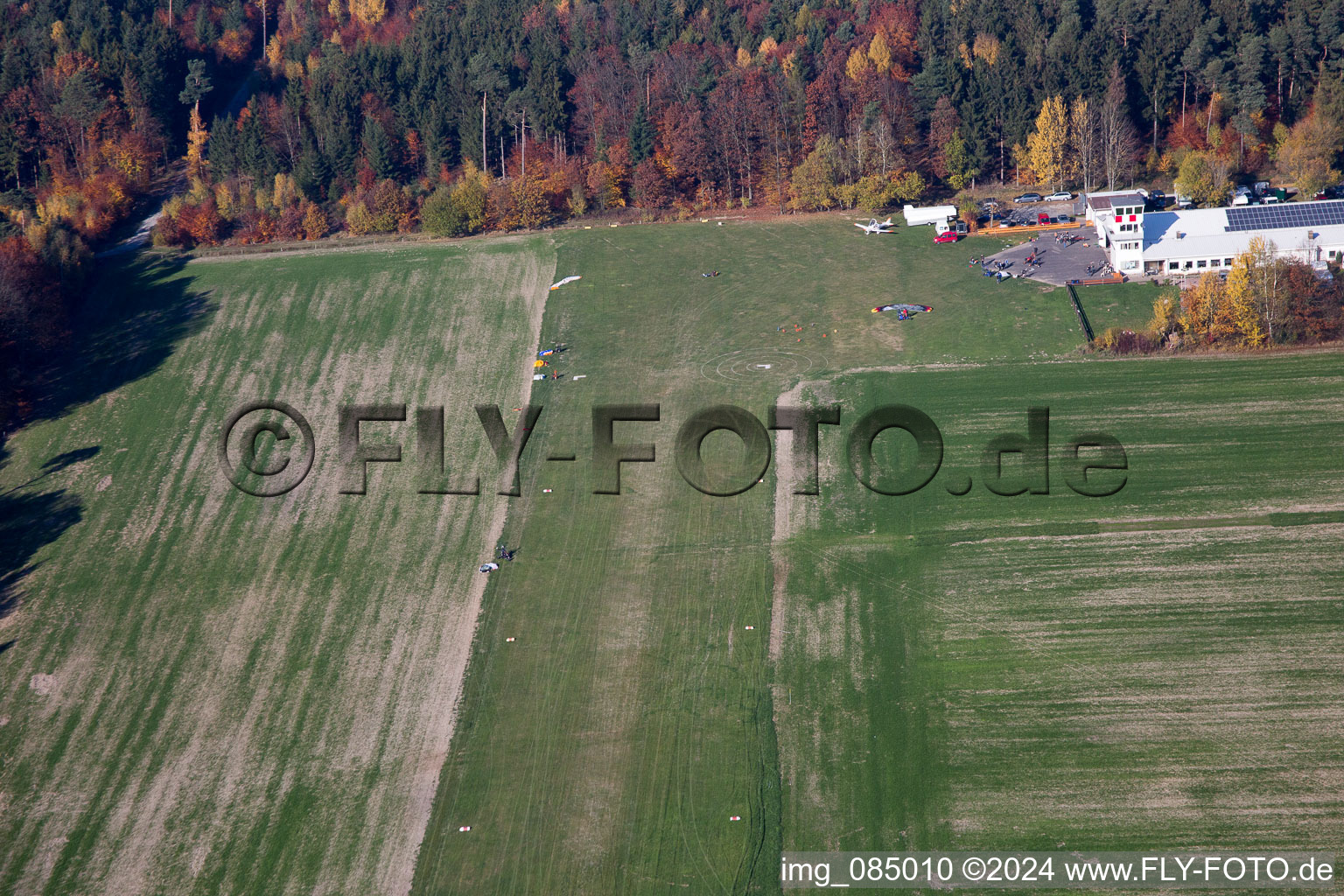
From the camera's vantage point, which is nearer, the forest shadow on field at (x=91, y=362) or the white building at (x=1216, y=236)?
the forest shadow on field at (x=91, y=362)

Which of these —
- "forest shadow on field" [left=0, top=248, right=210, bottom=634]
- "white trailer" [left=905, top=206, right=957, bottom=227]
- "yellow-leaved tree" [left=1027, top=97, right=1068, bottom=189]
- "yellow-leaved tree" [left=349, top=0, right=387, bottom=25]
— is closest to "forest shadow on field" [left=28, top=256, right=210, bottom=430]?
"forest shadow on field" [left=0, top=248, right=210, bottom=634]

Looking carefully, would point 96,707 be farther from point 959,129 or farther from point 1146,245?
point 959,129

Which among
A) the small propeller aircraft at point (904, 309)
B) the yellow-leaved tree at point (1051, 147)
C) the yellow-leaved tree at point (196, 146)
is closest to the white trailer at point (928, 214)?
the yellow-leaved tree at point (1051, 147)

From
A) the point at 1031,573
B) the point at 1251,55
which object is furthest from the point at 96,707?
the point at 1251,55

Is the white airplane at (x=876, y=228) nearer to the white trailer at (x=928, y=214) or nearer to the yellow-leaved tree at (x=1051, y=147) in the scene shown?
the white trailer at (x=928, y=214)
